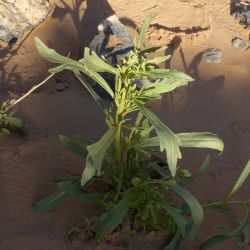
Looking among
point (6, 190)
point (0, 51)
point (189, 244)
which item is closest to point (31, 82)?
point (0, 51)

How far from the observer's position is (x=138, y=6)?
5.43 metres

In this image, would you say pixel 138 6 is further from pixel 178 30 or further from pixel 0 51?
pixel 0 51

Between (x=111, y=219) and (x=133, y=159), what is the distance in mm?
473

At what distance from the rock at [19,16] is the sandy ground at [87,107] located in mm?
95

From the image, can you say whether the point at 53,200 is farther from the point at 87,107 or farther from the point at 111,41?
the point at 111,41

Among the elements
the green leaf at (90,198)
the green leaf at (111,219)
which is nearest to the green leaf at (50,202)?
the green leaf at (90,198)

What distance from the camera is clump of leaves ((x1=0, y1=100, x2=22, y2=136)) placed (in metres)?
3.09

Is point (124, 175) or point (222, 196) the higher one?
point (124, 175)

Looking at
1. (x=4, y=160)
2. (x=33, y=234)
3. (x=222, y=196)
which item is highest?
(x=4, y=160)

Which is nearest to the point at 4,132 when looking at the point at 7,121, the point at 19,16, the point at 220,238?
the point at 7,121

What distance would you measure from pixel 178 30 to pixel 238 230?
3.09 metres

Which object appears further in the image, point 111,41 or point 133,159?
point 111,41

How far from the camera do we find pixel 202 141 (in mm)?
2590

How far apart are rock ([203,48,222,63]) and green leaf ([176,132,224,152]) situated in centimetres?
244
